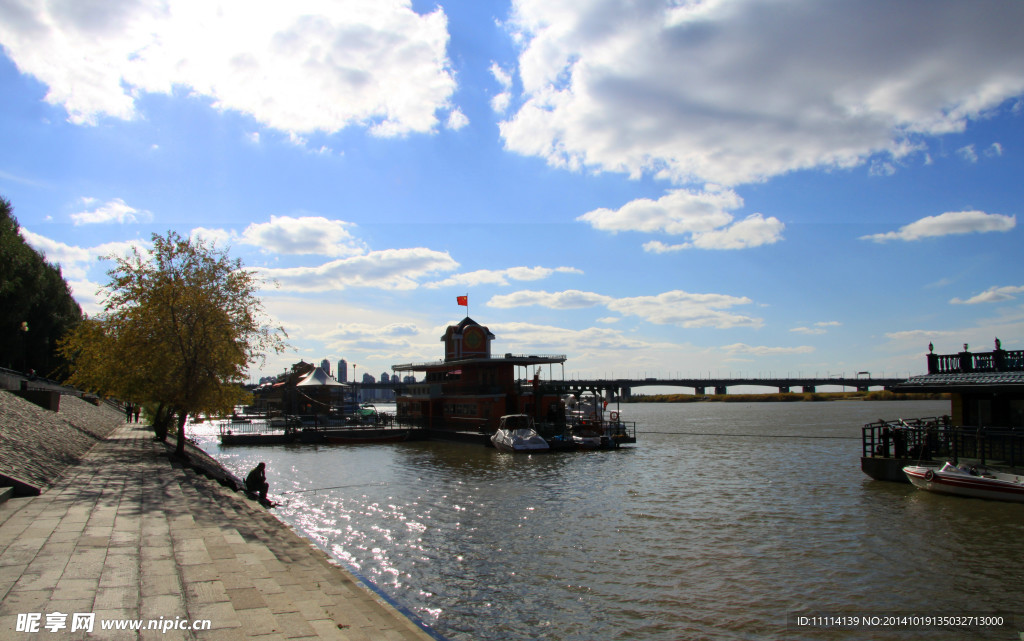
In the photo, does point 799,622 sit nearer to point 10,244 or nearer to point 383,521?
point 383,521

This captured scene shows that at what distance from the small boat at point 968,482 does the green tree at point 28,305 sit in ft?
171

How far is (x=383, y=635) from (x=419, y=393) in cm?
6271

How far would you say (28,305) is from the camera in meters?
51.5

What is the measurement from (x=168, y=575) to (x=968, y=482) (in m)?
28.8

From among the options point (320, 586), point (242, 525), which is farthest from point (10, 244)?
point (320, 586)

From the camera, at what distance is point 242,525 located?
1625 cm

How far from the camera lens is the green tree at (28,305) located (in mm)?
41781

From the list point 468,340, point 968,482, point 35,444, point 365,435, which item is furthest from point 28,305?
point 968,482

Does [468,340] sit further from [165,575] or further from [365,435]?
[165,575]

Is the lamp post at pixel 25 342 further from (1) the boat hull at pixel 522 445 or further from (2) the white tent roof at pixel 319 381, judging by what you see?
(1) the boat hull at pixel 522 445

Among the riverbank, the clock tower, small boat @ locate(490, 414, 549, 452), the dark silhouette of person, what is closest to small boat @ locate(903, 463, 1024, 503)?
the riverbank

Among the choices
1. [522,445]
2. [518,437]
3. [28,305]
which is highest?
[28,305]

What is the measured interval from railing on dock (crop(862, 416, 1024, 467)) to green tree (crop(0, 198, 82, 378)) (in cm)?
5260

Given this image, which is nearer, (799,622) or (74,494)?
(799,622)
